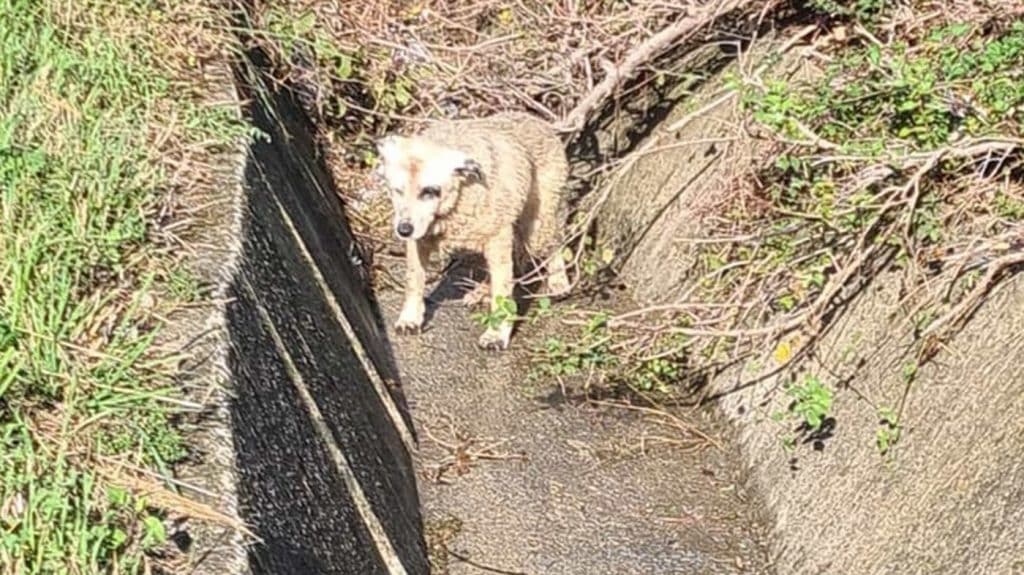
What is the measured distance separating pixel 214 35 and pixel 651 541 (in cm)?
253

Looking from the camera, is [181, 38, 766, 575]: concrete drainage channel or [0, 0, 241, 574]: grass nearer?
[0, 0, 241, 574]: grass

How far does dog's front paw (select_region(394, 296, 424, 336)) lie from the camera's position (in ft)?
19.0

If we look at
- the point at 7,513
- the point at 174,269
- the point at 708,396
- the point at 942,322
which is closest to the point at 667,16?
the point at 708,396

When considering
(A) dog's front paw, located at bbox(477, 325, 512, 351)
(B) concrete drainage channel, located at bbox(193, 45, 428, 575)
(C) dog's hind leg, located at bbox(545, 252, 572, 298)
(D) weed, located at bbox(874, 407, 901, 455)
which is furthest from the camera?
(C) dog's hind leg, located at bbox(545, 252, 572, 298)

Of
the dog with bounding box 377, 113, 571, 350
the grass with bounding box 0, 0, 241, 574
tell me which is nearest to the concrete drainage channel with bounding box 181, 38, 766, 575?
the grass with bounding box 0, 0, 241, 574

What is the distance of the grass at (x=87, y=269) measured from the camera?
2.39 m

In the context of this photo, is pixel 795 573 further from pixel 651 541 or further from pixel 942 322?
pixel 942 322

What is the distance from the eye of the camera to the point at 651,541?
4473 mm

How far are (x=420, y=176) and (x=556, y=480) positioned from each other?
53.8 inches

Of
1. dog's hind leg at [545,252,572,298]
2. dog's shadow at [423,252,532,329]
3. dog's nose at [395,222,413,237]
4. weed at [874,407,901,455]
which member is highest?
weed at [874,407,901,455]

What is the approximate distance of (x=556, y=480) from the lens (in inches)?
189

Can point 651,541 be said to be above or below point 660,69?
below

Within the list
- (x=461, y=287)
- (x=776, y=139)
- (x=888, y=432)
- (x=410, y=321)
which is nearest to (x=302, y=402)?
(x=888, y=432)

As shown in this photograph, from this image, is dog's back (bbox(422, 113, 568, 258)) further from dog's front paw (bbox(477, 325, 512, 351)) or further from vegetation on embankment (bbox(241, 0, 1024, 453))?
dog's front paw (bbox(477, 325, 512, 351))
